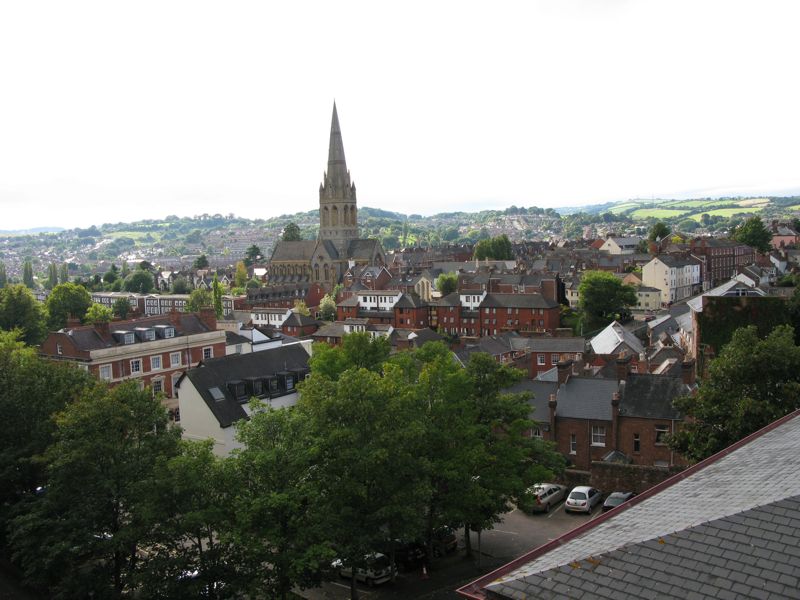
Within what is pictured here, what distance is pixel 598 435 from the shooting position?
37.2m

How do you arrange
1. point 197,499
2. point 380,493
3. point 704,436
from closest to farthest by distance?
point 197,499 < point 380,493 < point 704,436

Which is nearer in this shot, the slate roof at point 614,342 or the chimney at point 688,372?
the chimney at point 688,372

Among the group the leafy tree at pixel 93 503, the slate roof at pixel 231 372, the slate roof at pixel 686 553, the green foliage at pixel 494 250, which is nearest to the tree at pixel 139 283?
the green foliage at pixel 494 250

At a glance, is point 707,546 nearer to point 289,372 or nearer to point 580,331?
point 289,372

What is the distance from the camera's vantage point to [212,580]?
1980cm

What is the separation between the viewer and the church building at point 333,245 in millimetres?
143250

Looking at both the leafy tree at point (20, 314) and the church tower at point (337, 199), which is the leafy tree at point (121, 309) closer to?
the leafy tree at point (20, 314)

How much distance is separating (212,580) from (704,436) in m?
19.4

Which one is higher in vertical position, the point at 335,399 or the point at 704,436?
the point at 335,399

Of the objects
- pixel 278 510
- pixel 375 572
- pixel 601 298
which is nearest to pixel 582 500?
pixel 375 572

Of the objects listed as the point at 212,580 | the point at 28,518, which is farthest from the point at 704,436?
the point at 28,518

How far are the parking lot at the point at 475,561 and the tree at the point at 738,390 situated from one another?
18.1ft

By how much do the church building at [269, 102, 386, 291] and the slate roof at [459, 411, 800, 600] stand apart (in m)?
130

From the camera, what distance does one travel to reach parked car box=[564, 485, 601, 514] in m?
31.8
